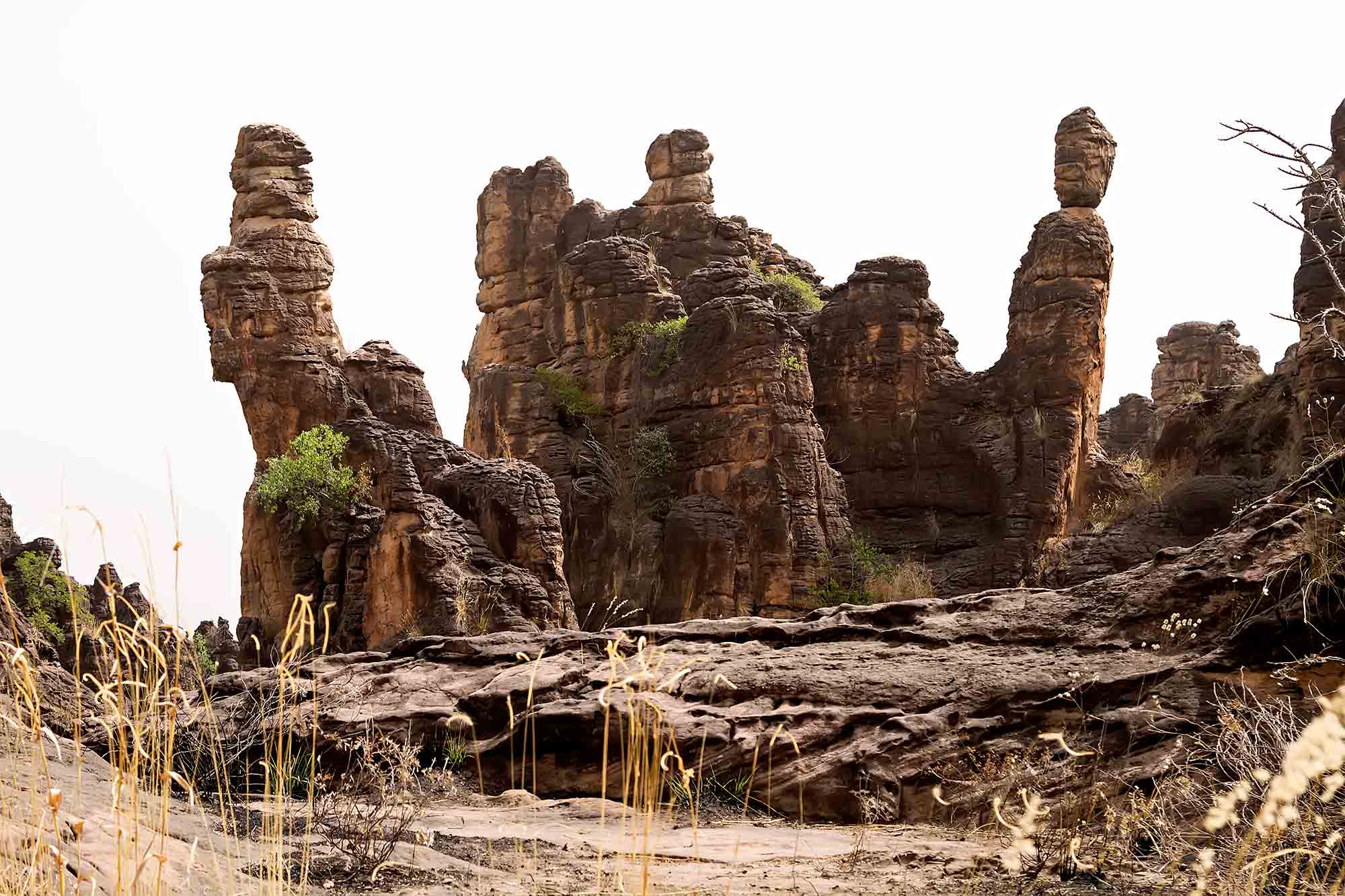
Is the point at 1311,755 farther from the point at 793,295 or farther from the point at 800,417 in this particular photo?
the point at 793,295

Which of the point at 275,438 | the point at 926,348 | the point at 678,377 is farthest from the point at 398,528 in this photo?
the point at 926,348

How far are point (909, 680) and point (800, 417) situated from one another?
18.5 m

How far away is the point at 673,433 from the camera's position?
2702cm

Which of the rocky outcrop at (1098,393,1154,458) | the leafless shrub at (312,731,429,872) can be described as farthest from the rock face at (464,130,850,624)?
the leafless shrub at (312,731,429,872)

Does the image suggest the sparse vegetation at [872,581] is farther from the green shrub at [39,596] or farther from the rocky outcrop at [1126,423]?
the rocky outcrop at [1126,423]

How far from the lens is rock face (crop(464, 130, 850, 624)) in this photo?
81.6ft

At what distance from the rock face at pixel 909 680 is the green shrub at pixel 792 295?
899 inches

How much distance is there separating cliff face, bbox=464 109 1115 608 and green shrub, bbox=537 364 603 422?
69mm

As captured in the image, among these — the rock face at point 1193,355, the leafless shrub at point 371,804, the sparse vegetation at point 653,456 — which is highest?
the rock face at point 1193,355

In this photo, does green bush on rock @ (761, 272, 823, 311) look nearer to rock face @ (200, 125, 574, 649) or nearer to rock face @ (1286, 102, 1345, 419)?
rock face @ (200, 125, 574, 649)

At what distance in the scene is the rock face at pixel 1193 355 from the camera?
41.2 metres

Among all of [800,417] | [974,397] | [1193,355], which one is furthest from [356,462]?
[1193,355]

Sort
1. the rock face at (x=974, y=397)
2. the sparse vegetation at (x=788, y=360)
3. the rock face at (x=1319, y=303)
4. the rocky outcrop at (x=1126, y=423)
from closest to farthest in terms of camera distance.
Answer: the rock face at (x=1319, y=303) → the sparse vegetation at (x=788, y=360) → the rock face at (x=974, y=397) → the rocky outcrop at (x=1126, y=423)

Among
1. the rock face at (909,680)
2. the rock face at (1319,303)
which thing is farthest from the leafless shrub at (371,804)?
the rock face at (1319,303)
